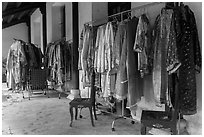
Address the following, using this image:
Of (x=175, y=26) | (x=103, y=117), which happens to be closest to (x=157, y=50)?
(x=175, y=26)

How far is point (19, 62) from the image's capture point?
5234mm

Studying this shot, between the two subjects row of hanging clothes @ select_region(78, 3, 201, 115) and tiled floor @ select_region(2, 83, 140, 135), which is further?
tiled floor @ select_region(2, 83, 140, 135)

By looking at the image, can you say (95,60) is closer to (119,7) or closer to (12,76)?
(119,7)

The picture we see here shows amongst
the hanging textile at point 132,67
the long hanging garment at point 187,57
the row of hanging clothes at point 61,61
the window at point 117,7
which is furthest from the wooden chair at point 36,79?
the long hanging garment at point 187,57

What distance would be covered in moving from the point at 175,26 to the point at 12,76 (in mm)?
4393

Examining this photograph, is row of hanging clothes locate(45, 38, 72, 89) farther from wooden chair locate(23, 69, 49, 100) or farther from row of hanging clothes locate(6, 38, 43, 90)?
row of hanging clothes locate(6, 38, 43, 90)

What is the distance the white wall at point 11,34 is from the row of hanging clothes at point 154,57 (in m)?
9.58

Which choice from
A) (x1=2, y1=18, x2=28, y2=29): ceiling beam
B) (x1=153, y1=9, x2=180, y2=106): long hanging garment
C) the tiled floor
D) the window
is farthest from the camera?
(x1=2, y1=18, x2=28, y2=29): ceiling beam

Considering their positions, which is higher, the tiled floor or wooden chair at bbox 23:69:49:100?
wooden chair at bbox 23:69:49:100

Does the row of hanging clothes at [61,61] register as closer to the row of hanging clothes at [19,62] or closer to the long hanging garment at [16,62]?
the row of hanging clothes at [19,62]

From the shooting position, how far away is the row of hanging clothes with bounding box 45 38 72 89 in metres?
5.38

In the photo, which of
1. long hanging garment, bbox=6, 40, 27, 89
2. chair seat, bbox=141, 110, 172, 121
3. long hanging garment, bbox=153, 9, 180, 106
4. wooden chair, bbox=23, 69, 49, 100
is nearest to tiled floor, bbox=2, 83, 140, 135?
chair seat, bbox=141, 110, 172, 121

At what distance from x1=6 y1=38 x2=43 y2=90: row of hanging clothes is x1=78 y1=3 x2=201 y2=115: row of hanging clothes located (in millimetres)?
2904

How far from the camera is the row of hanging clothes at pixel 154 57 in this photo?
2.19m
